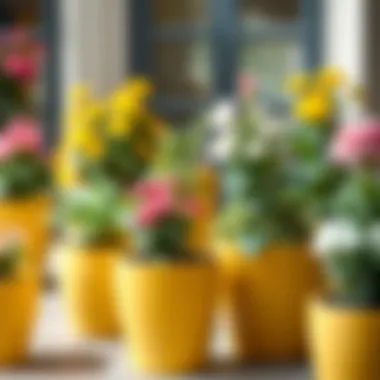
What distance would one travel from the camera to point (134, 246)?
4.87 ft

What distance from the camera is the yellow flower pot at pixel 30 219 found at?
1648mm

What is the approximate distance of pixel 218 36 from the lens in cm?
216

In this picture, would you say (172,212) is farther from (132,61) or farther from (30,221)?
(132,61)

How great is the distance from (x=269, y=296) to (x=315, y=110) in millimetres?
292

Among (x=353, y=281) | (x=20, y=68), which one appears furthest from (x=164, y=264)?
(x=20, y=68)

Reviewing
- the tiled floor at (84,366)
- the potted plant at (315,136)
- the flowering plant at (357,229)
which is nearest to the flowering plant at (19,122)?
the tiled floor at (84,366)

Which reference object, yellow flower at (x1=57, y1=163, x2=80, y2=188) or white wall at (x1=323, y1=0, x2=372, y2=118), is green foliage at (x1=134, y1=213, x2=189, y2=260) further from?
white wall at (x1=323, y1=0, x2=372, y2=118)

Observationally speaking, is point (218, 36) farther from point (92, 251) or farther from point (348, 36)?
point (92, 251)

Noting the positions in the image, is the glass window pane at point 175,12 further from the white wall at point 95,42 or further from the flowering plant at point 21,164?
the flowering plant at point 21,164

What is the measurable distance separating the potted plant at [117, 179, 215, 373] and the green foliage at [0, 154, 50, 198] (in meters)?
0.24

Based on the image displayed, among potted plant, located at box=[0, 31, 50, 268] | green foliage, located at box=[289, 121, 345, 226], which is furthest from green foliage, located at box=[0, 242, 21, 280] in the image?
green foliage, located at box=[289, 121, 345, 226]

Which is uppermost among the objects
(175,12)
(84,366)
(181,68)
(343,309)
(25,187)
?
(175,12)

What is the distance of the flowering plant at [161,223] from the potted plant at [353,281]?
0.18 m

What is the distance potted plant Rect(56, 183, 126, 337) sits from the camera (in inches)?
63.0
